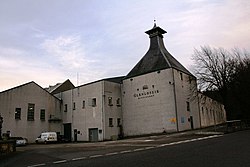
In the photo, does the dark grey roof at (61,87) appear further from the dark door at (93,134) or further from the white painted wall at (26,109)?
the dark door at (93,134)

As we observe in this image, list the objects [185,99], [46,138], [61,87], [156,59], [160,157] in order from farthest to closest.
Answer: [61,87] < [156,59] < [185,99] < [46,138] < [160,157]

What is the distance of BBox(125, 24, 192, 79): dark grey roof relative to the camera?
3953 centimetres

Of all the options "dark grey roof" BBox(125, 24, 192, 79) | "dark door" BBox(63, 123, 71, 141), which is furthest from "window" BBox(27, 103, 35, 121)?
"dark grey roof" BBox(125, 24, 192, 79)

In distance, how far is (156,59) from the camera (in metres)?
41.2

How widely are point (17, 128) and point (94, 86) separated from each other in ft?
46.0

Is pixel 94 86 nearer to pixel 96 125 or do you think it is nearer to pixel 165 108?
pixel 96 125

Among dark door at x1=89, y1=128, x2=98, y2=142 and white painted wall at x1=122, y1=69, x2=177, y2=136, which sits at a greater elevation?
white painted wall at x1=122, y1=69, x2=177, y2=136

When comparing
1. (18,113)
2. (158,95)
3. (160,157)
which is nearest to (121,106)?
(158,95)

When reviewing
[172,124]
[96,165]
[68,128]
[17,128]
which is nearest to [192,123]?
[172,124]

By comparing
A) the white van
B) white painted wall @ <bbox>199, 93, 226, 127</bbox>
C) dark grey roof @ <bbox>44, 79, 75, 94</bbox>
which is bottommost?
the white van

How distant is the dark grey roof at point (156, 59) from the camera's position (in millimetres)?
39531

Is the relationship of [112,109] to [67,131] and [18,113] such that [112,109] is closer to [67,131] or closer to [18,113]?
[67,131]

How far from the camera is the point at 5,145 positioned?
19141mm

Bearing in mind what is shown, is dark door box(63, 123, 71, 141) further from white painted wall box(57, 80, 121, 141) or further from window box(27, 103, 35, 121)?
window box(27, 103, 35, 121)
